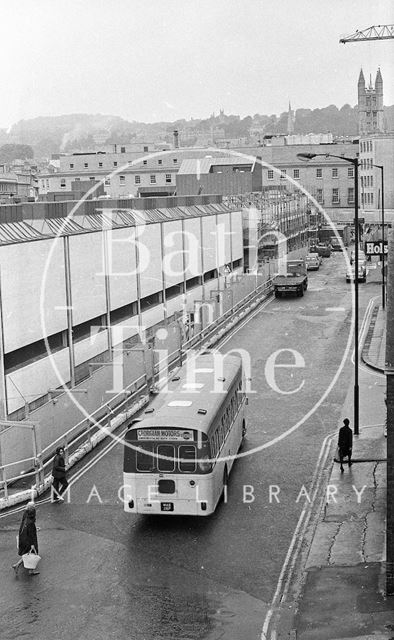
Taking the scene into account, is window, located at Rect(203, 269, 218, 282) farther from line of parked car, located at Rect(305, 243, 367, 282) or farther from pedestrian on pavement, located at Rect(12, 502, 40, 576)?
pedestrian on pavement, located at Rect(12, 502, 40, 576)

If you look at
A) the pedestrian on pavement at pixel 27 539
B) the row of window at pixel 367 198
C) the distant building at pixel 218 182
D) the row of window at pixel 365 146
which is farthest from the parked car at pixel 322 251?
the pedestrian on pavement at pixel 27 539

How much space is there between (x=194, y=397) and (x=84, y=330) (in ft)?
42.0

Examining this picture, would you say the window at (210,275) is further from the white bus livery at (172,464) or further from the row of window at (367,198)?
the row of window at (367,198)

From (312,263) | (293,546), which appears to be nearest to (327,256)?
(312,263)

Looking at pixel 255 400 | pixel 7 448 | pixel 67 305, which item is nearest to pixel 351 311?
pixel 255 400

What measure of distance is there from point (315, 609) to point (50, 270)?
1739 centimetres

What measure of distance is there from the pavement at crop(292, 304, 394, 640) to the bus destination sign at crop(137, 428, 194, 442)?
3.44 meters

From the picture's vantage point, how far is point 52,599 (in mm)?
15648

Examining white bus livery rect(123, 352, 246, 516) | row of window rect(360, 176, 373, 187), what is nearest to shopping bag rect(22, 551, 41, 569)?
white bus livery rect(123, 352, 246, 516)

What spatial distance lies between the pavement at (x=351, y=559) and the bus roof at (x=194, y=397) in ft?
11.5

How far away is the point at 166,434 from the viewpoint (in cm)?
1875

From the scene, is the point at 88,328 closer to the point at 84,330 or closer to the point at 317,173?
the point at 84,330

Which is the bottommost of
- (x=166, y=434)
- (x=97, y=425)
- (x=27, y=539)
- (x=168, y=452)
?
(x=97, y=425)

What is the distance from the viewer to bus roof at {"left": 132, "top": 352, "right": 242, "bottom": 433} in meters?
19.1
